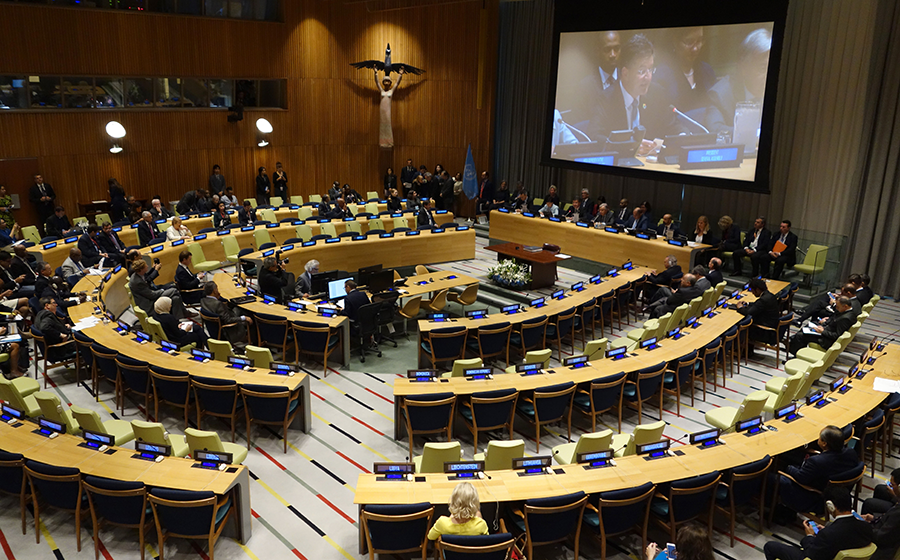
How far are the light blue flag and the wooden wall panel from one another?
139 centimetres

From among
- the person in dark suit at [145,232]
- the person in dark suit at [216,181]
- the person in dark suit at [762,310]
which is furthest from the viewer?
the person in dark suit at [216,181]

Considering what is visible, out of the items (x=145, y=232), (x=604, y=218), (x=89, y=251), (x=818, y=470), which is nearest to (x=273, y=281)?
(x=89, y=251)

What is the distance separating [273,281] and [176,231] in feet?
14.2

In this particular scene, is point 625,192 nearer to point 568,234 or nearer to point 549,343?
point 568,234

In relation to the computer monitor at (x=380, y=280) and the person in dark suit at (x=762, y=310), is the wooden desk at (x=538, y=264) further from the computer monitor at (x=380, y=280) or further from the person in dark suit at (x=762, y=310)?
the person in dark suit at (x=762, y=310)

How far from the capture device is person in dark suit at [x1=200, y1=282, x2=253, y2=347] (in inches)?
390

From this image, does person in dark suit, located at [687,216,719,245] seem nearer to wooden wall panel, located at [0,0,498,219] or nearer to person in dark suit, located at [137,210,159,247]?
wooden wall panel, located at [0,0,498,219]

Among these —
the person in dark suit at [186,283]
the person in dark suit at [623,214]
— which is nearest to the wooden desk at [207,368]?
the person in dark suit at [186,283]

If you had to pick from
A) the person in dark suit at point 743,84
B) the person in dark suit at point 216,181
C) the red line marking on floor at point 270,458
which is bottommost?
the red line marking on floor at point 270,458

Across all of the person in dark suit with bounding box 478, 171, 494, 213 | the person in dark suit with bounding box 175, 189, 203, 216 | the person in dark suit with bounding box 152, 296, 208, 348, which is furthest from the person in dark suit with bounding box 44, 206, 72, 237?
the person in dark suit with bounding box 478, 171, 494, 213

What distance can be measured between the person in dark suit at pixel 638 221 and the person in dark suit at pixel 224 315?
9248 mm

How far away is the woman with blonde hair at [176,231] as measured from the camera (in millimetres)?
13891

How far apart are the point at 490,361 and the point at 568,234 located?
636 centimetres

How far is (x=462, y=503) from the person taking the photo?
15.5 ft
